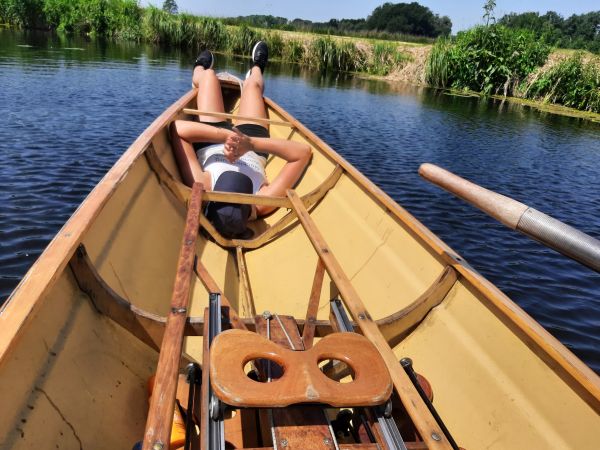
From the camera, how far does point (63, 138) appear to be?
25.8 feet

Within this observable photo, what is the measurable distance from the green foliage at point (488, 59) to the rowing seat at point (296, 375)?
23150 mm

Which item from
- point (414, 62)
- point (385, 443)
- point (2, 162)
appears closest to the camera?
point (385, 443)

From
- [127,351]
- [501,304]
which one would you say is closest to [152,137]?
[127,351]

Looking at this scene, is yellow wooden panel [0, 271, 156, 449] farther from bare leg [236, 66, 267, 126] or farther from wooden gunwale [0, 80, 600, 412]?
bare leg [236, 66, 267, 126]

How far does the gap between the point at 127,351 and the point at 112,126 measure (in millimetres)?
8146

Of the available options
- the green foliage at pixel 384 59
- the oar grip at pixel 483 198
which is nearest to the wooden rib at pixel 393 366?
the oar grip at pixel 483 198

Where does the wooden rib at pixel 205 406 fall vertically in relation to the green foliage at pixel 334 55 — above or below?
below

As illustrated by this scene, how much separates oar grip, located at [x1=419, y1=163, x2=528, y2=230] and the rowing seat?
64 centimetres

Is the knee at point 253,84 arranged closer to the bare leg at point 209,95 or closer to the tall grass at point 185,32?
the bare leg at point 209,95

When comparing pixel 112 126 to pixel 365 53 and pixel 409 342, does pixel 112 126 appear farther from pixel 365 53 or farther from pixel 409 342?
pixel 365 53

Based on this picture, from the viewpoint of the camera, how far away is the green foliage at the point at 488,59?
21234 millimetres

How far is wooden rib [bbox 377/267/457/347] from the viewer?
230cm

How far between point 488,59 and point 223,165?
2183 cm

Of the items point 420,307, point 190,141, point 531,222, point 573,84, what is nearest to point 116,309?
point 420,307
